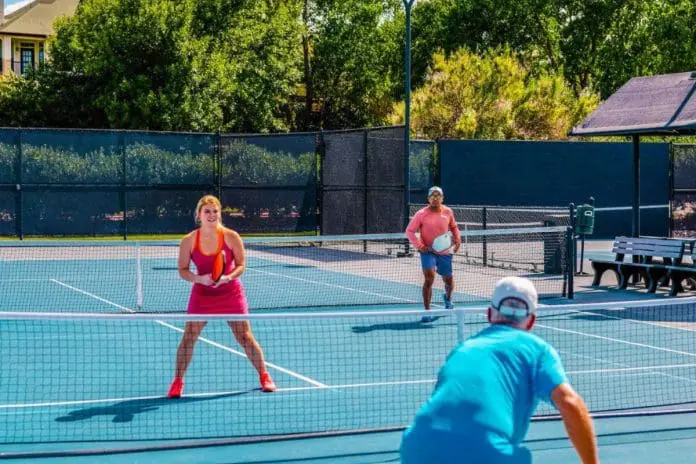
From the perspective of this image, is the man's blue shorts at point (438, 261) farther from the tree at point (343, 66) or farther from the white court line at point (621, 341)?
the tree at point (343, 66)

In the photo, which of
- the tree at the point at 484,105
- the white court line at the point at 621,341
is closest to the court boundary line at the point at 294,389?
the white court line at the point at 621,341

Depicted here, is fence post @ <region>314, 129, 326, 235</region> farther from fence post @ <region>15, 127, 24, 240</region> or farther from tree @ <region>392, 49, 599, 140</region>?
tree @ <region>392, 49, 599, 140</region>

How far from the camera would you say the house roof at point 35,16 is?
7825 cm

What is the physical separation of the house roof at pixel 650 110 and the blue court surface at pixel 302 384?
3684 millimetres

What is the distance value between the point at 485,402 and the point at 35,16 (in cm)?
8123

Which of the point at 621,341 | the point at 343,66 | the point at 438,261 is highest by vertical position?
the point at 343,66

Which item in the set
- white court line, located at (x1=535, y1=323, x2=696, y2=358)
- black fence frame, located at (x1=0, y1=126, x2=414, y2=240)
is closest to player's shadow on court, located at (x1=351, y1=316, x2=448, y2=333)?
white court line, located at (x1=535, y1=323, x2=696, y2=358)

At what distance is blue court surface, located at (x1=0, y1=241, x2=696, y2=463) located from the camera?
8.24 metres

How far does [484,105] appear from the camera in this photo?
140 ft

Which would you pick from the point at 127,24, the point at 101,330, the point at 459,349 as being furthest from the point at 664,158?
the point at 459,349

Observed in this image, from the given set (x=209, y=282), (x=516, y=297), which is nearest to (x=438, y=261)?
(x=209, y=282)

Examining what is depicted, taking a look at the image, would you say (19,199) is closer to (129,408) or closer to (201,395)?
(201,395)

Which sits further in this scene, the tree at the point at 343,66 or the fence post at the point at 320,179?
the tree at the point at 343,66

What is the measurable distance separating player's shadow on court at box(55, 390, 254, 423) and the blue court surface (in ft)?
0.08
